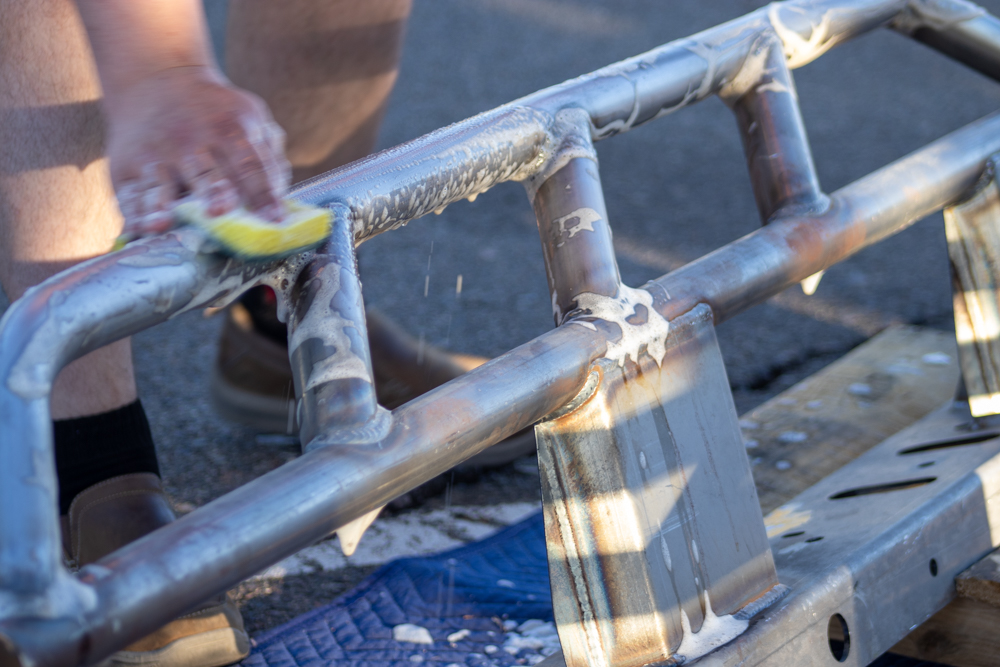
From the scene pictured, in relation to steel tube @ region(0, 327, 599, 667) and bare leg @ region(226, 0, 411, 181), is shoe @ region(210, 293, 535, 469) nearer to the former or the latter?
bare leg @ region(226, 0, 411, 181)

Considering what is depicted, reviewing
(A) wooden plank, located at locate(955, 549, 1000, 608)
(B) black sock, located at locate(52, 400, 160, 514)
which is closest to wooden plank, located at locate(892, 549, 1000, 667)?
(A) wooden plank, located at locate(955, 549, 1000, 608)

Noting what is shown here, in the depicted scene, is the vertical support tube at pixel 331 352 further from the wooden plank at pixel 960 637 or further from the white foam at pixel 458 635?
the wooden plank at pixel 960 637

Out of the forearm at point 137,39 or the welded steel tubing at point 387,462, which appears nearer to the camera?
the welded steel tubing at point 387,462

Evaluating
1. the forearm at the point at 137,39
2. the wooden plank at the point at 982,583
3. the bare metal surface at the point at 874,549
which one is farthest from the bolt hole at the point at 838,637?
the forearm at the point at 137,39

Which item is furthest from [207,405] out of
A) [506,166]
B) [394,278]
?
[506,166]

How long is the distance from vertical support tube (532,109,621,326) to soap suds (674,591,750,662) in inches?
10.9

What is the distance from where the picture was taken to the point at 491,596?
117cm

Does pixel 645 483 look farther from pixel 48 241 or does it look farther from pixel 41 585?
pixel 48 241

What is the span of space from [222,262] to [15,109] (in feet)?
1.54

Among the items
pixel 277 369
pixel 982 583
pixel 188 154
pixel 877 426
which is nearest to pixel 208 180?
pixel 188 154

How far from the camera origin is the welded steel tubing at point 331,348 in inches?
25.6

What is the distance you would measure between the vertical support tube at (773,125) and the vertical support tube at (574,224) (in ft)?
0.79

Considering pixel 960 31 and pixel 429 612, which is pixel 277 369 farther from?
pixel 960 31

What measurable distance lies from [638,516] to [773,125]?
45 cm
